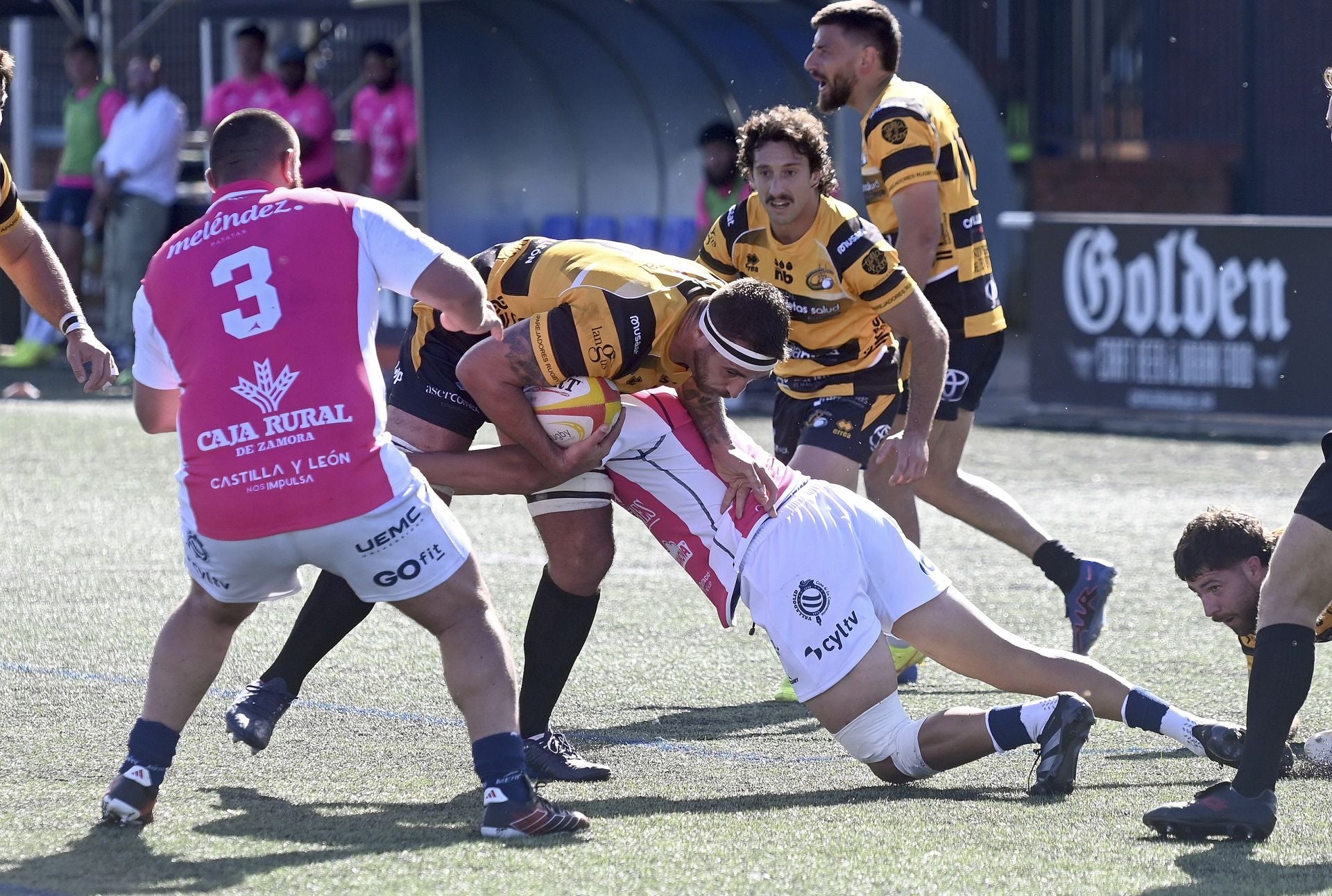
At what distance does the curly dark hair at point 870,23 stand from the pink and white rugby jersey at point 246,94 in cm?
941

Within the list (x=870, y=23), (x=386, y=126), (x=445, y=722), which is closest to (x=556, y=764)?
(x=445, y=722)

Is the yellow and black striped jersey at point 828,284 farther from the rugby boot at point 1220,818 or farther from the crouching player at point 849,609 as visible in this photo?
the rugby boot at point 1220,818

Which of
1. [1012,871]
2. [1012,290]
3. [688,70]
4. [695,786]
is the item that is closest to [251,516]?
[695,786]

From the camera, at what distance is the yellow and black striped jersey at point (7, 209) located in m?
5.80

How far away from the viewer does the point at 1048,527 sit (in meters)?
9.15

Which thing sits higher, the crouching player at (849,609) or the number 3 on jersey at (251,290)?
the number 3 on jersey at (251,290)

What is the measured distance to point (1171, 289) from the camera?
1261cm

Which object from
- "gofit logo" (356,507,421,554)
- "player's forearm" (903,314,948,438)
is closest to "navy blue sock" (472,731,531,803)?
"gofit logo" (356,507,421,554)

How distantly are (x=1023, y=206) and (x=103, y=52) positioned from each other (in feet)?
27.6

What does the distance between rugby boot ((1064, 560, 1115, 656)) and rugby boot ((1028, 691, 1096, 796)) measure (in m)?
1.79

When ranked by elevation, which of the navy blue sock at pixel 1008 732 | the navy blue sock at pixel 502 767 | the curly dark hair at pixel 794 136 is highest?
the curly dark hair at pixel 794 136

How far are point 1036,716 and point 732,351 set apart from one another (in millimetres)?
1104

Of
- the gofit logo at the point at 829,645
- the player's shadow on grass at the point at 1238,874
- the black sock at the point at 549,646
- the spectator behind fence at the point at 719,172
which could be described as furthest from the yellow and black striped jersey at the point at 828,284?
the spectator behind fence at the point at 719,172

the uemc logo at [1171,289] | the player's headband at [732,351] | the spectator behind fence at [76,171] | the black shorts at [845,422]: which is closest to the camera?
the player's headband at [732,351]
